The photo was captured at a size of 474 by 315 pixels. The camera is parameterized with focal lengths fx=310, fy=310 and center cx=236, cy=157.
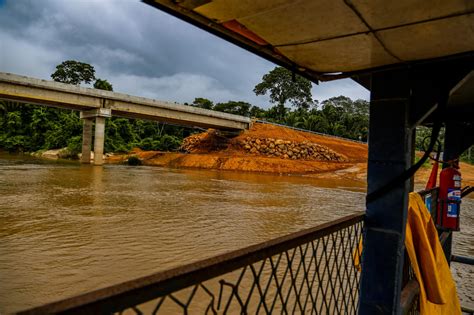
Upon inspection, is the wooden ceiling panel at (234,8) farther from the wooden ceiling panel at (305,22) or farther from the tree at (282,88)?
the tree at (282,88)

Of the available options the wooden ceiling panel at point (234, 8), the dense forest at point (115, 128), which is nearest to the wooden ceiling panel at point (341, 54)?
the wooden ceiling panel at point (234, 8)

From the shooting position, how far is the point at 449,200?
408 centimetres

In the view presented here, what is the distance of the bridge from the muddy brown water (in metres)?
13.6

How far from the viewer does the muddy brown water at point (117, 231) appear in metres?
4.02

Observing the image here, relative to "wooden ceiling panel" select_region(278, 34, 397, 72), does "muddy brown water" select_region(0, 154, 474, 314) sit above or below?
below

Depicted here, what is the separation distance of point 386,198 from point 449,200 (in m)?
2.34

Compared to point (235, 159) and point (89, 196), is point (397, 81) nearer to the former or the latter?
point (89, 196)

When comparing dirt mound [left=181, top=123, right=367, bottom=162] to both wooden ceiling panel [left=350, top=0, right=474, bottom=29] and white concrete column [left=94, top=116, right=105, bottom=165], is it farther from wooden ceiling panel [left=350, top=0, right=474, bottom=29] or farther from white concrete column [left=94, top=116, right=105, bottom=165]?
wooden ceiling panel [left=350, top=0, right=474, bottom=29]

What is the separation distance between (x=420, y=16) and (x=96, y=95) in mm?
28655

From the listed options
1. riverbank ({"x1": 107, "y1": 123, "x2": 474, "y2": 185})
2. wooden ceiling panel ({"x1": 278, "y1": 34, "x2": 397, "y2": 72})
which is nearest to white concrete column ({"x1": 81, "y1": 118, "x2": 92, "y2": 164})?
riverbank ({"x1": 107, "y1": 123, "x2": 474, "y2": 185})

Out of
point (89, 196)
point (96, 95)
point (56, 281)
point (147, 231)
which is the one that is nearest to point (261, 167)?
point (96, 95)

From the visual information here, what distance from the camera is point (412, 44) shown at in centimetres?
197

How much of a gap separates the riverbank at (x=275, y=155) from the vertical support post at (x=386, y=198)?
2304cm

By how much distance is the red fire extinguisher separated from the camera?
407 cm
